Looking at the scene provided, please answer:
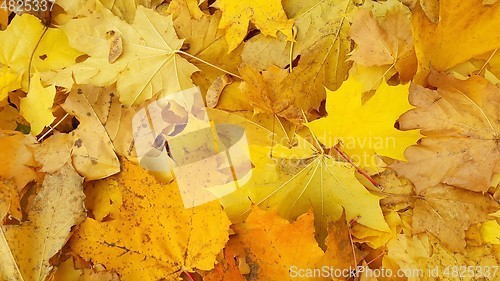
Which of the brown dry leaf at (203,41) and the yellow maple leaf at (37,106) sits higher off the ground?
the brown dry leaf at (203,41)

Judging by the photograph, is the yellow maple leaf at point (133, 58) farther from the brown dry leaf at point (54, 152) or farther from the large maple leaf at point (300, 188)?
the large maple leaf at point (300, 188)

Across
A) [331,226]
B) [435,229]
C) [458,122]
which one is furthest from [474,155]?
[331,226]

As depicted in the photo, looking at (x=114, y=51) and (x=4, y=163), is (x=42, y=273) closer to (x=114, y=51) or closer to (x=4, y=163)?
(x=4, y=163)

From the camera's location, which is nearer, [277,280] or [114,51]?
[277,280]

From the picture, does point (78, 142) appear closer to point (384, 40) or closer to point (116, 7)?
point (116, 7)

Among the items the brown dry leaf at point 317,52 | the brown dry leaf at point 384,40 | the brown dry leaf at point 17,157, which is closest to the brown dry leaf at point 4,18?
the brown dry leaf at point 17,157
